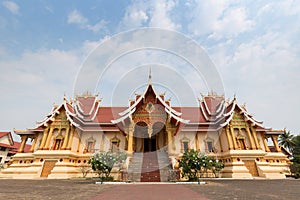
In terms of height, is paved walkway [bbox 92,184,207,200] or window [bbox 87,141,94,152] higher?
window [bbox 87,141,94,152]

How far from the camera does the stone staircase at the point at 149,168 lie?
11922 millimetres

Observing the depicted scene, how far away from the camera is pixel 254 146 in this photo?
16.7 m

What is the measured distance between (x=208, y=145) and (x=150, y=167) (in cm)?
765

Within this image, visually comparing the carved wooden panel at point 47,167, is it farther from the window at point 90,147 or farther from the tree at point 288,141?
the tree at point 288,141

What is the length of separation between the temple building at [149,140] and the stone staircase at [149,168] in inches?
9.8

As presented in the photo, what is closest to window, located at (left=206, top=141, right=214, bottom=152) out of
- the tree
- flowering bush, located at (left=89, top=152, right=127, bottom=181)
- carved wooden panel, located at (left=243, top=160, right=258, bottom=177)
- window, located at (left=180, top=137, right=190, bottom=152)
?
window, located at (left=180, top=137, right=190, bottom=152)

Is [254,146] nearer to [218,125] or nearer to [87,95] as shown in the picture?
[218,125]

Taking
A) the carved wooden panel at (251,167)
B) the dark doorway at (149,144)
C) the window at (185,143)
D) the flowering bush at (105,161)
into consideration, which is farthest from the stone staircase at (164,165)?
the carved wooden panel at (251,167)

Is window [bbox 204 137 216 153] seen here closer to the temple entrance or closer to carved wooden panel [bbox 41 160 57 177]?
the temple entrance

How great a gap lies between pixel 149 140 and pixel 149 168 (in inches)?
272

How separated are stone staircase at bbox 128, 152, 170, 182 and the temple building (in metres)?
0.25

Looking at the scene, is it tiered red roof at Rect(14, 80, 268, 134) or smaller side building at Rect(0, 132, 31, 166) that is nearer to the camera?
tiered red roof at Rect(14, 80, 268, 134)

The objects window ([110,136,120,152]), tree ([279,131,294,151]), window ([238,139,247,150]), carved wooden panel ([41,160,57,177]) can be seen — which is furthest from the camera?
tree ([279,131,294,151])

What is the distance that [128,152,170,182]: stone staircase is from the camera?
39.1 feet
